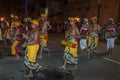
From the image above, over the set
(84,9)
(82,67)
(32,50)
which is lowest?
(82,67)

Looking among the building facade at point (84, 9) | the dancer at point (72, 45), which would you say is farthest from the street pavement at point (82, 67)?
the building facade at point (84, 9)

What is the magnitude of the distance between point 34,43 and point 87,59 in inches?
212

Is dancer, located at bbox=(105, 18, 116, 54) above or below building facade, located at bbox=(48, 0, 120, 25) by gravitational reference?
below

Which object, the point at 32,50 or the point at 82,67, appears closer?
the point at 32,50

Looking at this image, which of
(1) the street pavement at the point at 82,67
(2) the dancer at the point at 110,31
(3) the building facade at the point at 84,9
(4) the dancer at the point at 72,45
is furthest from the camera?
(3) the building facade at the point at 84,9

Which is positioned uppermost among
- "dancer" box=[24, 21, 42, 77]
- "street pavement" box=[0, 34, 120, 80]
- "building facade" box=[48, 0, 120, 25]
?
"building facade" box=[48, 0, 120, 25]

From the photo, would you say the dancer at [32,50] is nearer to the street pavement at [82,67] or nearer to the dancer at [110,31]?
the street pavement at [82,67]

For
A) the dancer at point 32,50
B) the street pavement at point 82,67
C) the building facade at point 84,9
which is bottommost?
the street pavement at point 82,67

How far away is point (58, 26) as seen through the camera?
4656cm

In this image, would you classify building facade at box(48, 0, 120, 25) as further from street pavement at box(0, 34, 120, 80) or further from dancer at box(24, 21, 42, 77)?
dancer at box(24, 21, 42, 77)

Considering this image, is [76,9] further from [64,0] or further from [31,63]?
[31,63]

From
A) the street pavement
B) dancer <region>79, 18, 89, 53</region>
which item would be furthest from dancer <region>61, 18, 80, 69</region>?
dancer <region>79, 18, 89, 53</region>

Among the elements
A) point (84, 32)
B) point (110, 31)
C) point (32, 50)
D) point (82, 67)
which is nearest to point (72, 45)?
point (82, 67)

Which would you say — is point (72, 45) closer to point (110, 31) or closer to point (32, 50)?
point (32, 50)
